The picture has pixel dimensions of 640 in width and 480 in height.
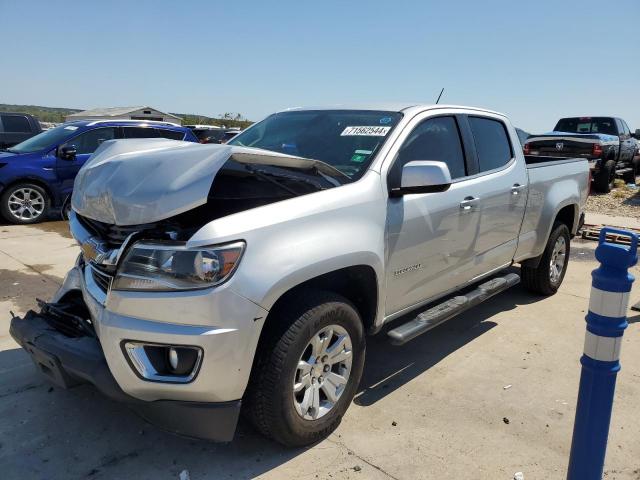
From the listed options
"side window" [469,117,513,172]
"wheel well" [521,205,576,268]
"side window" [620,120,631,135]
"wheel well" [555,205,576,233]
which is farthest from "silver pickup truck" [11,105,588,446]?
"side window" [620,120,631,135]

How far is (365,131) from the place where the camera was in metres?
3.51

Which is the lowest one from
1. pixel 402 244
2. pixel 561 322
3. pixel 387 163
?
pixel 561 322

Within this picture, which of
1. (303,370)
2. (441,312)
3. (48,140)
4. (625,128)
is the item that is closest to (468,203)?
(441,312)

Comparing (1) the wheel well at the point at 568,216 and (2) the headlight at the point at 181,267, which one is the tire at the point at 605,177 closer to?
(1) the wheel well at the point at 568,216

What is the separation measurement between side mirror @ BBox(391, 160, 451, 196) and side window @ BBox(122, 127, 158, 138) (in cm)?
812

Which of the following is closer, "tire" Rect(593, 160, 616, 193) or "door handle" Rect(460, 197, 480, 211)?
"door handle" Rect(460, 197, 480, 211)

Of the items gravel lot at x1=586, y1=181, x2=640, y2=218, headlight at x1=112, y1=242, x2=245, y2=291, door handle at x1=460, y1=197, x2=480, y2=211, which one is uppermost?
door handle at x1=460, y1=197, x2=480, y2=211

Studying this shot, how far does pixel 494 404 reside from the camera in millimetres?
3395

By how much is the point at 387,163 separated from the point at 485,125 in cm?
166

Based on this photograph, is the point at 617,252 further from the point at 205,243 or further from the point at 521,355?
the point at 521,355

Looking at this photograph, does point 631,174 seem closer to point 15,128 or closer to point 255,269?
point 255,269

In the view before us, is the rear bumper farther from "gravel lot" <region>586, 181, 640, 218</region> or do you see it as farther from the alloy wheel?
"gravel lot" <region>586, 181, 640, 218</region>

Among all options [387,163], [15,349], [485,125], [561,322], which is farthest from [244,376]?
[561,322]

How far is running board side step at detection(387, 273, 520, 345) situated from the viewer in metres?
3.22
